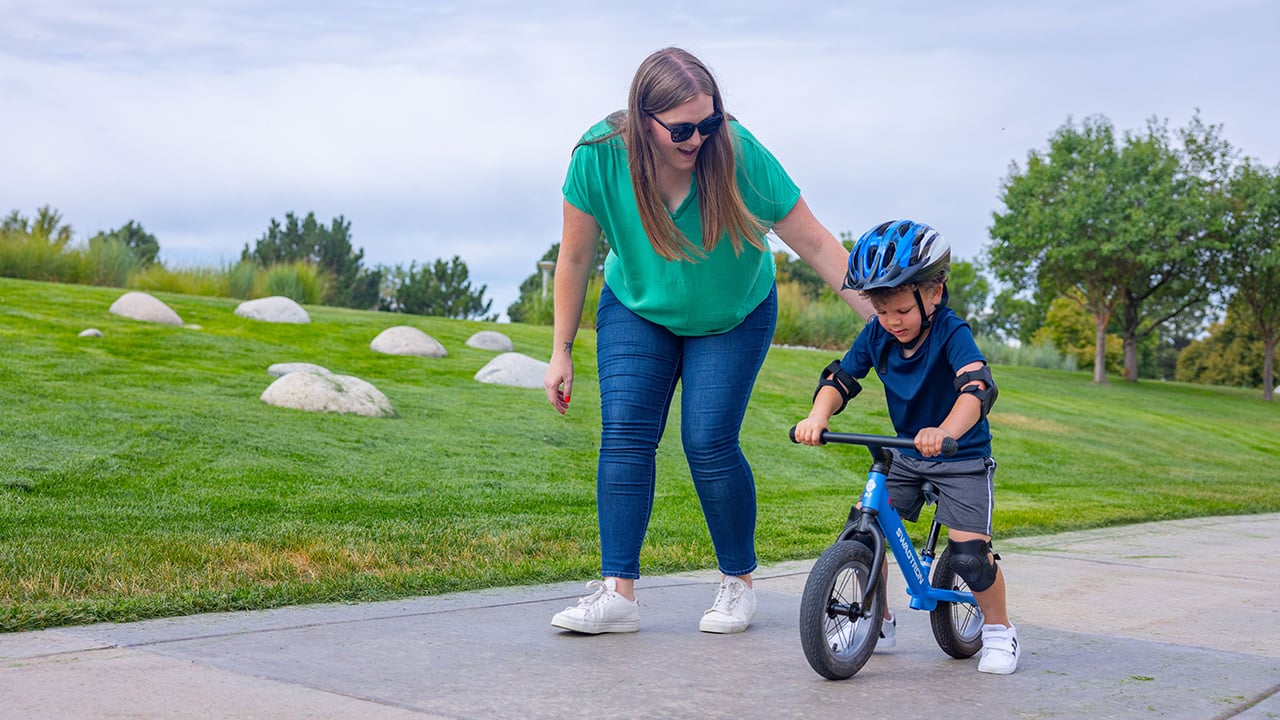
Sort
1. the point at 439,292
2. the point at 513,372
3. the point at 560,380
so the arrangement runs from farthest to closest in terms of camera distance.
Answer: the point at 439,292, the point at 513,372, the point at 560,380

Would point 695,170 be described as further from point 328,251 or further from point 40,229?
point 328,251

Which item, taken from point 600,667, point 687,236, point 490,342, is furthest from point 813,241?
point 490,342

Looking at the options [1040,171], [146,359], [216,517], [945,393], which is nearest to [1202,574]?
[945,393]

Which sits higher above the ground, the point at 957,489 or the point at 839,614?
the point at 957,489

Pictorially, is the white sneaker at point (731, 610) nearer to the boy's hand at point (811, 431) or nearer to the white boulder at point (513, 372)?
the boy's hand at point (811, 431)

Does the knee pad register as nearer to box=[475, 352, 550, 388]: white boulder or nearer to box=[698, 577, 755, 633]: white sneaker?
box=[698, 577, 755, 633]: white sneaker

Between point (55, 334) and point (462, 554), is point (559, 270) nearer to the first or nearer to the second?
point (462, 554)

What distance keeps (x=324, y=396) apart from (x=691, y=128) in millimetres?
7809

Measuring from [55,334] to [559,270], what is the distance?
11918 mm

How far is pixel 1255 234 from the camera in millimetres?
34438

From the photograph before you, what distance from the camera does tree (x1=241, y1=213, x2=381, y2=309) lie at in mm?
49969

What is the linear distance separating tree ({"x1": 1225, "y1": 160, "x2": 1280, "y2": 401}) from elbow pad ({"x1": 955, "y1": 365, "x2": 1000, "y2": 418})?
34.8m

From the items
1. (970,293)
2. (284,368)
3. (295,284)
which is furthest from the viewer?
(970,293)

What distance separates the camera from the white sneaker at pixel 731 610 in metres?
3.94
